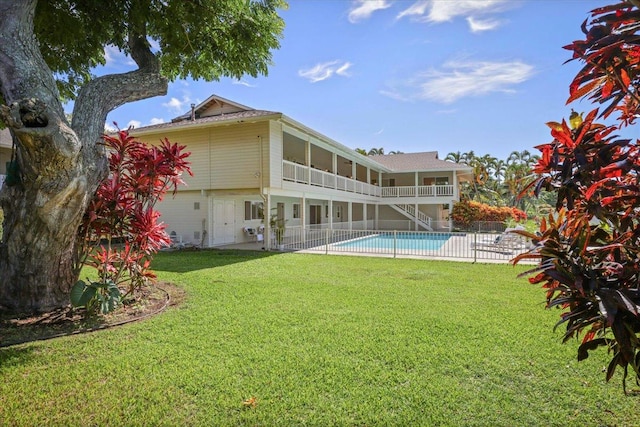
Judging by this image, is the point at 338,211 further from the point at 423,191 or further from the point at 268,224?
the point at 268,224

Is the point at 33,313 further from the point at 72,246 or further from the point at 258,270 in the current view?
the point at 258,270

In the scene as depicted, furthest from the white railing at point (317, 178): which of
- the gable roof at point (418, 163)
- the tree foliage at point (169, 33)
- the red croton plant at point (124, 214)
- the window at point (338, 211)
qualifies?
the red croton plant at point (124, 214)

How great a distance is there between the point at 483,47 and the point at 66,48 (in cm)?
913

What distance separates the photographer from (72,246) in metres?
5.48

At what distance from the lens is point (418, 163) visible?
28.5 metres

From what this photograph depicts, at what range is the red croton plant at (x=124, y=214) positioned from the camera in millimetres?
5594

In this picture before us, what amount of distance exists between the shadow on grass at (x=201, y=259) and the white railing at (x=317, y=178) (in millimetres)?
3991

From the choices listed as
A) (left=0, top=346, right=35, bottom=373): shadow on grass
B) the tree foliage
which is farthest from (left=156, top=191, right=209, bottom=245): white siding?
(left=0, top=346, right=35, bottom=373): shadow on grass

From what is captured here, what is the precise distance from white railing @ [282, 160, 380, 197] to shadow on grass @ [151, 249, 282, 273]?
3.99 m

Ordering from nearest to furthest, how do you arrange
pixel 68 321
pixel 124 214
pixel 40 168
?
pixel 40 168
pixel 68 321
pixel 124 214

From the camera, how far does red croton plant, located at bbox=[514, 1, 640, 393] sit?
1.71 m

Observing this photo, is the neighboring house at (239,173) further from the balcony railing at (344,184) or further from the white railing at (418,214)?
the white railing at (418,214)

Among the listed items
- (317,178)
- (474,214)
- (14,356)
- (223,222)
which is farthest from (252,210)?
(474,214)

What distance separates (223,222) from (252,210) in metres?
2.86
